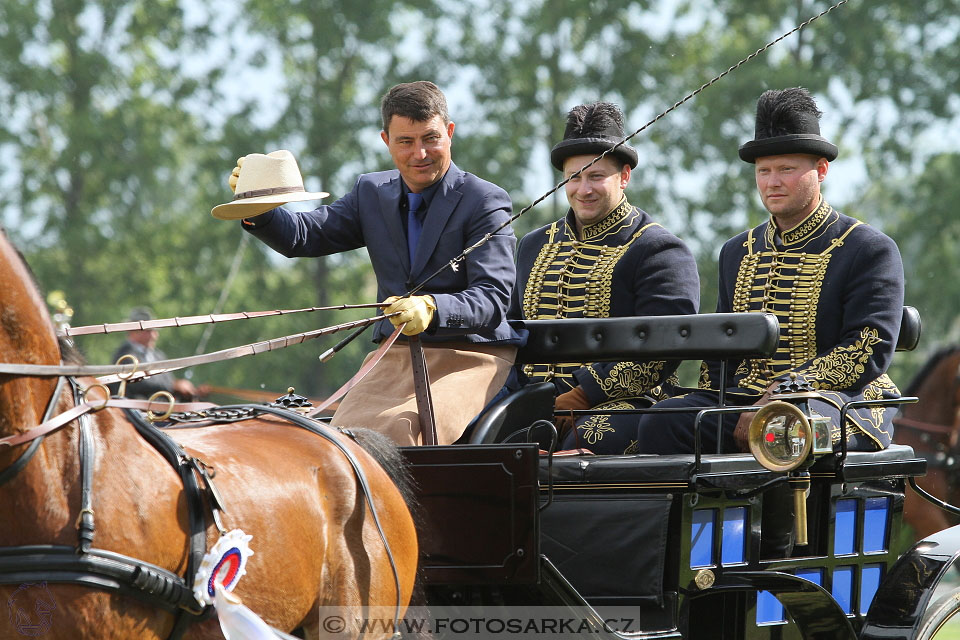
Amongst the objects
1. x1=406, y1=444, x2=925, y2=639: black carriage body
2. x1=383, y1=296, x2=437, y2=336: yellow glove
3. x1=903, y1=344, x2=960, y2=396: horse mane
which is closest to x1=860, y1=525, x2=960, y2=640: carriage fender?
x1=406, y1=444, x2=925, y2=639: black carriage body

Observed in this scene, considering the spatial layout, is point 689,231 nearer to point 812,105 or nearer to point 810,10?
point 810,10

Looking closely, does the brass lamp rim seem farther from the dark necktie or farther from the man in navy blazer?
the dark necktie

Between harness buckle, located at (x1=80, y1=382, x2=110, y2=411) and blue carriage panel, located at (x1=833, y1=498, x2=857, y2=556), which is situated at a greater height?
harness buckle, located at (x1=80, y1=382, x2=110, y2=411)

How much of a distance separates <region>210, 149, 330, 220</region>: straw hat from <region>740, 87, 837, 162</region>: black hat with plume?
1.91 meters

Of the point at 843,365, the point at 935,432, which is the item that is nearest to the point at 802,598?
the point at 843,365

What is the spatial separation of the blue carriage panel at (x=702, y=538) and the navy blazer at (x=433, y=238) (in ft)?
2.49

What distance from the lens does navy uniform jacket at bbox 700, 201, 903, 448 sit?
4141 millimetres

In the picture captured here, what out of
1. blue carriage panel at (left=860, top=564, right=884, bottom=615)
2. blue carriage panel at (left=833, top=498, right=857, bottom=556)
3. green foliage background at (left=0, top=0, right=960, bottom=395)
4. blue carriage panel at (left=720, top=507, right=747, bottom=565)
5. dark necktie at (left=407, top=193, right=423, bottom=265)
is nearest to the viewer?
dark necktie at (left=407, top=193, right=423, bottom=265)

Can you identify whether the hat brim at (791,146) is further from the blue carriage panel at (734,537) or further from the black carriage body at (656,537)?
the blue carriage panel at (734,537)

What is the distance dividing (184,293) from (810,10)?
8.09m

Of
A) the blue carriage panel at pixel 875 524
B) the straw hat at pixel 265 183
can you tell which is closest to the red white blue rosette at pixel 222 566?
the straw hat at pixel 265 183

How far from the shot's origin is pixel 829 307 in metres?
4.38

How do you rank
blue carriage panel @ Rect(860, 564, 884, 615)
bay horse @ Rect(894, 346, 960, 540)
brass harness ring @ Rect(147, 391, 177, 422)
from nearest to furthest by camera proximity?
brass harness ring @ Rect(147, 391, 177, 422) → blue carriage panel @ Rect(860, 564, 884, 615) → bay horse @ Rect(894, 346, 960, 540)

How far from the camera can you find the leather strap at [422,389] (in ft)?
10.7
